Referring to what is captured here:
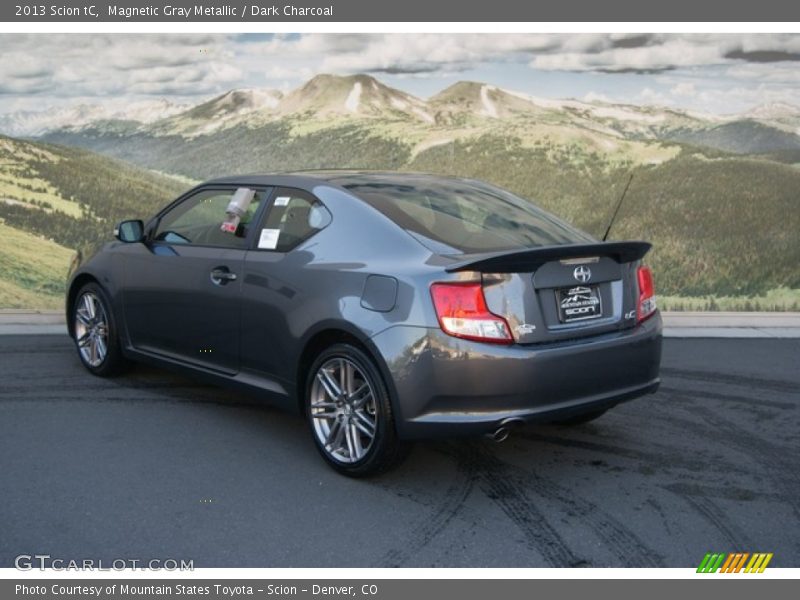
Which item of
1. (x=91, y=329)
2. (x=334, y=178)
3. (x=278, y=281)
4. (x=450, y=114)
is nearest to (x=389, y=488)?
(x=278, y=281)

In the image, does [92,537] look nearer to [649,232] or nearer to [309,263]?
[309,263]

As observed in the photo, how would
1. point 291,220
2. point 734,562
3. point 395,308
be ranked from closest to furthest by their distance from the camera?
point 734,562, point 395,308, point 291,220

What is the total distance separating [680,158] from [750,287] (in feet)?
6.15

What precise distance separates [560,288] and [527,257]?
259 mm

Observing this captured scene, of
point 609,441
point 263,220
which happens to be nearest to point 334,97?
point 263,220

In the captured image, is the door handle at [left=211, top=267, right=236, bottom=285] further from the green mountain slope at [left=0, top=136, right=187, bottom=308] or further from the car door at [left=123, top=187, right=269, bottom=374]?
the green mountain slope at [left=0, top=136, right=187, bottom=308]

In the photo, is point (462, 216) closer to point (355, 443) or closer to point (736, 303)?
point (355, 443)

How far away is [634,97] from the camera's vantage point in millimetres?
12102

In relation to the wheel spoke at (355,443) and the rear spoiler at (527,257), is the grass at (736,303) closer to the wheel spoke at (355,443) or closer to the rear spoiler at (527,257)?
the rear spoiler at (527,257)

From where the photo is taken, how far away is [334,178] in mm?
5590

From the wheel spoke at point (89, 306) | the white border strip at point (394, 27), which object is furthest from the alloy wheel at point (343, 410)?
the white border strip at point (394, 27)

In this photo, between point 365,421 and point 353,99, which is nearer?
point 365,421

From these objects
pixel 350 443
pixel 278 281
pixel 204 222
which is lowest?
pixel 350 443

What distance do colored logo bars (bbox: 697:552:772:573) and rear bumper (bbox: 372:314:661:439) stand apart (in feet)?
3.21
